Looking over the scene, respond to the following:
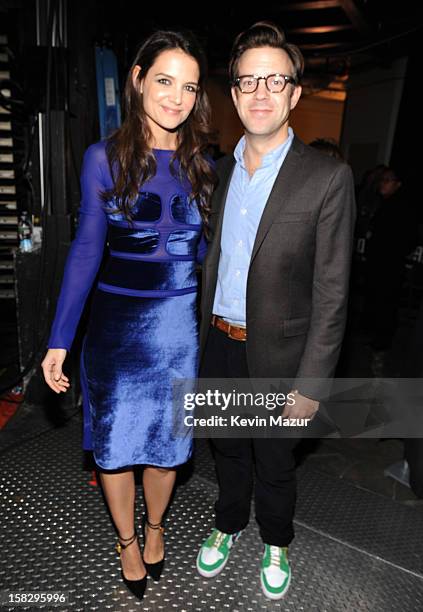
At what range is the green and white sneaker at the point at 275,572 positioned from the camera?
193 cm

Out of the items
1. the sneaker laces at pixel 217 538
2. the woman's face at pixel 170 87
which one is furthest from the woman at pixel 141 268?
the sneaker laces at pixel 217 538

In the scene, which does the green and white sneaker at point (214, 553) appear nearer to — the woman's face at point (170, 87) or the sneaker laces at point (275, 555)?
the sneaker laces at point (275, 555)

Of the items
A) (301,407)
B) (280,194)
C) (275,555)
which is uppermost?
(280,194)

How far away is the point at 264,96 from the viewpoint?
62.9 inches

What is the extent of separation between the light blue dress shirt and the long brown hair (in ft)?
0.34

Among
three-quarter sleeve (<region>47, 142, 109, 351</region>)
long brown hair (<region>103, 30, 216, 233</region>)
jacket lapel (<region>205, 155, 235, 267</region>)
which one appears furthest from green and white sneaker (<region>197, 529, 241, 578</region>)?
long brown hair (<region>103, 30, 216, 233</region>)

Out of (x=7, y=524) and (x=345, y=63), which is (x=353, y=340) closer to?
(x=7, y=524)

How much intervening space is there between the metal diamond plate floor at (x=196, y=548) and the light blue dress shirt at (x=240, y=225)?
1108 mm

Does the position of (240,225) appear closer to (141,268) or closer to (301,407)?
(141,268)

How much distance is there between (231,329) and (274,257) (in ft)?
1.19

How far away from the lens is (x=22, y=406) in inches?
134

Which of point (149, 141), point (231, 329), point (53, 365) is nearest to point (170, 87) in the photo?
point (149, 141)

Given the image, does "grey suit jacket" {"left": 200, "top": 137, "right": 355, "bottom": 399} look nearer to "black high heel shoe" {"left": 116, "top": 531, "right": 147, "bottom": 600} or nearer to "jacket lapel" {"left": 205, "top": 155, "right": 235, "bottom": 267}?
"jacket lapel" {"left": 205, "top": 155, "right": 235, "bottom": 267}

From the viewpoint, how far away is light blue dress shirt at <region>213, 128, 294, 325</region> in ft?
5.65
